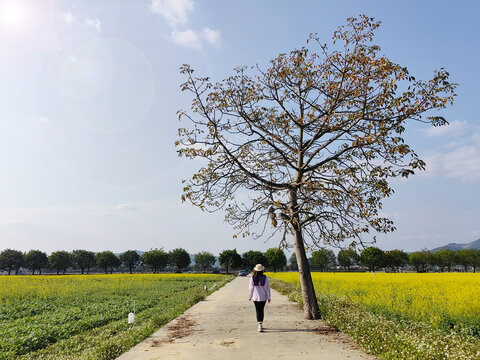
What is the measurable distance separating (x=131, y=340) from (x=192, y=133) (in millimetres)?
6643

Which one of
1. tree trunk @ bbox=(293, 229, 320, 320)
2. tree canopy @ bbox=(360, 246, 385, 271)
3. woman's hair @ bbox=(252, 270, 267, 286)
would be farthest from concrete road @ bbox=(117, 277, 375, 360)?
tree canopy @ bbox=(360, 246, 385, 271)

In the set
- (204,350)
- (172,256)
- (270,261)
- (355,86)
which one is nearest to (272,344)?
(204,350)

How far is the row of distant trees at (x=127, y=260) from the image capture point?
4611 inches

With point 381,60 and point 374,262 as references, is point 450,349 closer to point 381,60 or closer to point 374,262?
point 381,60

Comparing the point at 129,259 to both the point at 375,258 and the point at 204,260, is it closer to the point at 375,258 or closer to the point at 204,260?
the point at 204,260

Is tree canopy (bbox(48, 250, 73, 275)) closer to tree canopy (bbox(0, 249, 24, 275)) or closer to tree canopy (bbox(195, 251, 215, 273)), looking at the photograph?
tree canopy (bbox(0, 249, 24, 275))

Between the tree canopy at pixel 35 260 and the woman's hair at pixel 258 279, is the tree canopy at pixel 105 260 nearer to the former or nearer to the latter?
the tree canopy at pixel 35 260

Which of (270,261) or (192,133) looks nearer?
(192,133)

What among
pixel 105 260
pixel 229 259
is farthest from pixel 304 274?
pixel 105 260

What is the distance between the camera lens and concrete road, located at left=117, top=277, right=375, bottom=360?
6.93m

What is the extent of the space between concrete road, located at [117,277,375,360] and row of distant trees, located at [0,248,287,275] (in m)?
104

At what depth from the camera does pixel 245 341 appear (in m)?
8.20

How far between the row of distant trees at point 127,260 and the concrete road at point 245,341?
341ft

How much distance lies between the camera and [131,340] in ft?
27.9
